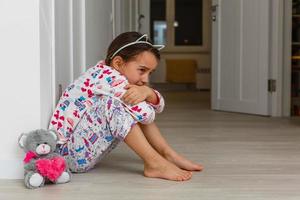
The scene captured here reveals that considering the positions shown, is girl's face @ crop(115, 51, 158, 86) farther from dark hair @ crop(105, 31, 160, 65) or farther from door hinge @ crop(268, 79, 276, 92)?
door hinge @ crop(268, 79, 276, 92)

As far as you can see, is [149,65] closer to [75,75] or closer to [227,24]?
[75,75]

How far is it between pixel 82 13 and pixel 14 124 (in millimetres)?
994

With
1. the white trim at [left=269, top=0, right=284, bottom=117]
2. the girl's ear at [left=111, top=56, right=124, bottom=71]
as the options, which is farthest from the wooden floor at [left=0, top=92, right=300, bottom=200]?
the white trim at [left=269, top=0, right=284, bottom=117]

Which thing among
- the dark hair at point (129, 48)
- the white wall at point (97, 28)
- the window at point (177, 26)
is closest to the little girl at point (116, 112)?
the dark hair at point (129, 48)

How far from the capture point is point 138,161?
227 centimetres

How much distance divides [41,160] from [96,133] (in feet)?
0.80

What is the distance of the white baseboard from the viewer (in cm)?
184

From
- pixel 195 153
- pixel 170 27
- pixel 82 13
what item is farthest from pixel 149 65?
pixel 170 27

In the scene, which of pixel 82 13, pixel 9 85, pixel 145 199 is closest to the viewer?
pixel 145 199

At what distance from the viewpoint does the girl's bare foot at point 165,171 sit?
1845 mm

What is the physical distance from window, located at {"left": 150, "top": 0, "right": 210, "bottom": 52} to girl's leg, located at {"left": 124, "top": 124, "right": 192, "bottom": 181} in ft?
25.9

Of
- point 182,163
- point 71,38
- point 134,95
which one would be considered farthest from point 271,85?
point 134,95

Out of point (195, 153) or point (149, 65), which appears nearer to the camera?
point (149, 65)

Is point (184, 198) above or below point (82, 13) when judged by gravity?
below
